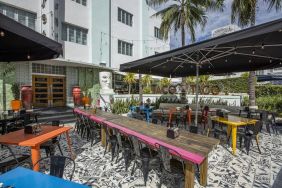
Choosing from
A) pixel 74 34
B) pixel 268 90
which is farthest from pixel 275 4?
pixel 74 34

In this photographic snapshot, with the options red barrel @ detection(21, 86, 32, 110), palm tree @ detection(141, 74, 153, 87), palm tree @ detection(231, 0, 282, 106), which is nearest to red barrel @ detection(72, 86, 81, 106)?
red barrel @ detection(21, 86, 32, 110)

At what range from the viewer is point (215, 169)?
4688mm

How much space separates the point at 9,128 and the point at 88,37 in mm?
12155

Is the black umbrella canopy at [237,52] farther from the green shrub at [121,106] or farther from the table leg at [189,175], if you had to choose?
the green shrub at [121,106]

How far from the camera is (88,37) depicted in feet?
55.9

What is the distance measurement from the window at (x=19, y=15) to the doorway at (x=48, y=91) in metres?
3.51

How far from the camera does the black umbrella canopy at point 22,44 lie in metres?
3.43

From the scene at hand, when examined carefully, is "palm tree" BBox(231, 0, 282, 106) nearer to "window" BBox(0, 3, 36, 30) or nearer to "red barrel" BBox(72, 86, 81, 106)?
"red barrel" BBox(72, 86, 81, 106)

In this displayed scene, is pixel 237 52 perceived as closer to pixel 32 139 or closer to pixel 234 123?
pixel 234 123

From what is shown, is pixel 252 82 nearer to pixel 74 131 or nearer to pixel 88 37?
pixel 74 131

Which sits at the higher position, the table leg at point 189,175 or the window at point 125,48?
the window at point 125,48

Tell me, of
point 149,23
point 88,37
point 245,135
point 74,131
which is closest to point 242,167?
point 245,135

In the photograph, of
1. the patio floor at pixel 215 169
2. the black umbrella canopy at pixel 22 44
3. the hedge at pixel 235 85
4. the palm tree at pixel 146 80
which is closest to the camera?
the black umbrella canopy at pixel 22 44

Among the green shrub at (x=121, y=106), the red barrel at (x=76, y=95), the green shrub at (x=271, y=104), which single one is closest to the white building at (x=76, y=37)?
the red barrel at (x=76, y=95)
